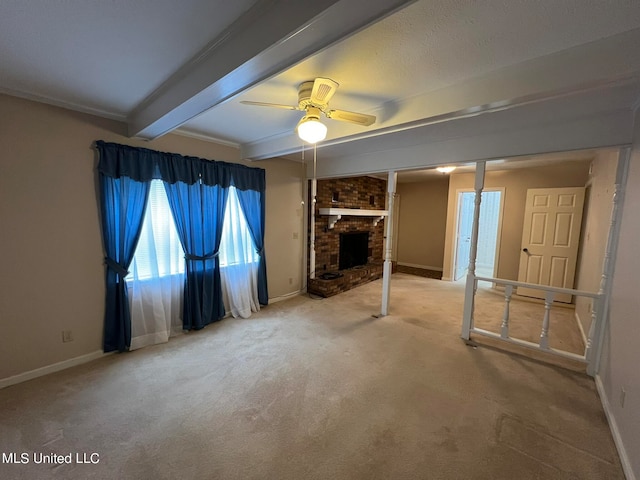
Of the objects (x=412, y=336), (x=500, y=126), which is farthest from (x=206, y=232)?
(x=500, y=126)

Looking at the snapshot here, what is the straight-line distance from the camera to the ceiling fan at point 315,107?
187cm

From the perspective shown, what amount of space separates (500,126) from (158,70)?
3013mm

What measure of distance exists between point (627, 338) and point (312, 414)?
2.26 metres

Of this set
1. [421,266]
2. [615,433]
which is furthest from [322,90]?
[421,266]

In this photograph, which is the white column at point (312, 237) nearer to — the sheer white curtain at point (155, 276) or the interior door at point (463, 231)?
the sheer white curtain at point (155, 276)

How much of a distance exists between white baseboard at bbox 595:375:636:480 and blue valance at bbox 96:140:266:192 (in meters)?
4.15

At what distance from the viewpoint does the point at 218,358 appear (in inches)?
107

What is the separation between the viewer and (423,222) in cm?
716

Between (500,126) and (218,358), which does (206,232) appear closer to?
(218,358)

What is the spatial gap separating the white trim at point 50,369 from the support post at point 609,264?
4.76m

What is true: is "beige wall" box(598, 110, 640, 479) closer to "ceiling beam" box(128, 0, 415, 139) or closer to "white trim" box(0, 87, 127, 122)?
"ceiling beam" box(128, 0, 415, 139)

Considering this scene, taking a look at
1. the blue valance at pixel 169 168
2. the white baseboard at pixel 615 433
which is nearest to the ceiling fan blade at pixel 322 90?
the blue valance at pixel 169 168

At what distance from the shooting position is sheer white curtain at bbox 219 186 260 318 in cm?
366

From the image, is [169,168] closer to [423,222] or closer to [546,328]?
[546,328]
